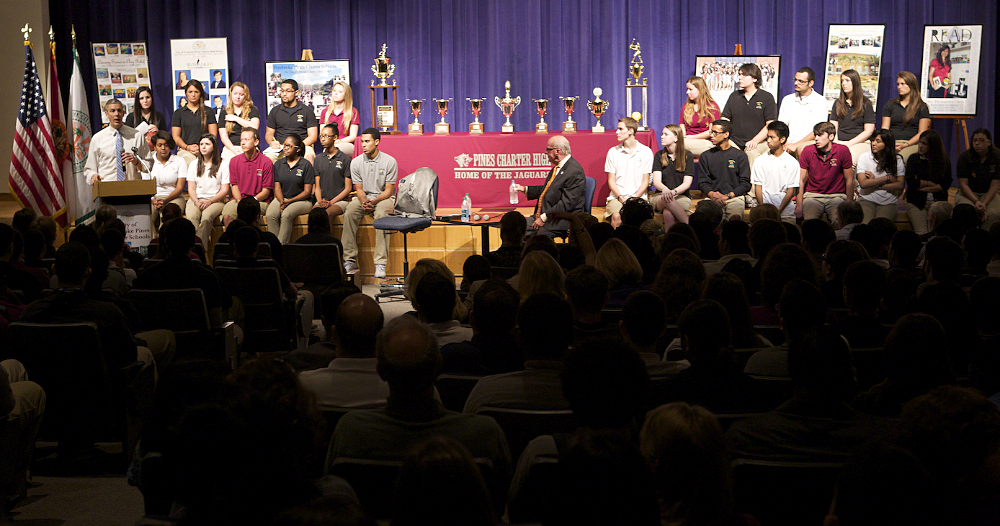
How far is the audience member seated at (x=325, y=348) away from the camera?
3.19 m

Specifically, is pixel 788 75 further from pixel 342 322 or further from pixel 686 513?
pixel 686 513

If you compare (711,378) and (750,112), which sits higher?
(750,112)

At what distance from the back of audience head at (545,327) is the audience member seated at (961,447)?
109 cm

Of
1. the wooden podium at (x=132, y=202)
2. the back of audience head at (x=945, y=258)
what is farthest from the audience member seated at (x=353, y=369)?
the wooden podium at (x=132, y=202)

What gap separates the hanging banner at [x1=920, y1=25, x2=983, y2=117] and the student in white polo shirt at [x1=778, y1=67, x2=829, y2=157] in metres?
1.72

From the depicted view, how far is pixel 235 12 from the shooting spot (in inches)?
474

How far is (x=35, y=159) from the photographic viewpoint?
26.8 feet

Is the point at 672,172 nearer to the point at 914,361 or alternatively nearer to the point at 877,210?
the point at 877,210

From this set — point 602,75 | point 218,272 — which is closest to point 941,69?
point 602,75

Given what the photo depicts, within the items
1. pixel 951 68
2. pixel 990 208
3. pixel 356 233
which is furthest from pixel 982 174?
pixel 356 233

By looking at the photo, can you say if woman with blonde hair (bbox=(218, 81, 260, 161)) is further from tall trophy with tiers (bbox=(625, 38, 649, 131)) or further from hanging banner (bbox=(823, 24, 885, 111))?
hanging banner (bbox=(823, 24, 885, 111))

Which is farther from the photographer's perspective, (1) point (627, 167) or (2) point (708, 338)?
(1) point (627, 167)

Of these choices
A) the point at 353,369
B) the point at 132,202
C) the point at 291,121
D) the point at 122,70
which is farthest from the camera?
the point at 122,70

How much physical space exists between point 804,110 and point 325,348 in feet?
26.3
